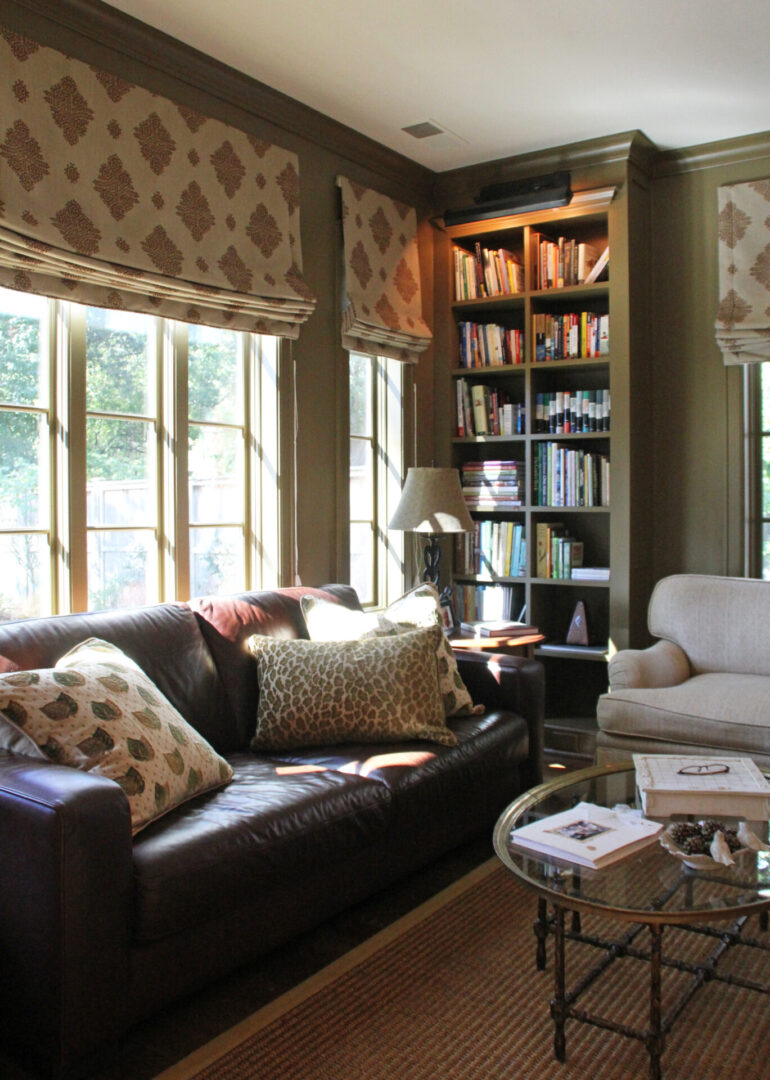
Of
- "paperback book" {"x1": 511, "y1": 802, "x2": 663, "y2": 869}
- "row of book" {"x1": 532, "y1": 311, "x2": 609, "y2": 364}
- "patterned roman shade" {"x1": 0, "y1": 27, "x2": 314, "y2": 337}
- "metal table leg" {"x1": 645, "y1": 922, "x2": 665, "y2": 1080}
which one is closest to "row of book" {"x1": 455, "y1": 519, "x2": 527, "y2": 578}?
"row of book" {"x1": 532, "y1": 311, "x2": 609, "y2": 364}

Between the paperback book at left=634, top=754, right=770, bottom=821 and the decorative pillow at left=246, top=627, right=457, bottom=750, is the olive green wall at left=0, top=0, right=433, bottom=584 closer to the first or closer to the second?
the decorative pillow at left=246, top=627, right=457, bottom=750

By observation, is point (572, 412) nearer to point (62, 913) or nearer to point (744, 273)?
point (744, 273)

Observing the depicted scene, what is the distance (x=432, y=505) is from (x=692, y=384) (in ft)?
4.69

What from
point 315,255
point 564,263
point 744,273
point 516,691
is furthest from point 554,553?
point 315,255

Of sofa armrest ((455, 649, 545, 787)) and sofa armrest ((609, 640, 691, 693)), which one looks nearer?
sofa armrest ((455, 649, 545, 787))

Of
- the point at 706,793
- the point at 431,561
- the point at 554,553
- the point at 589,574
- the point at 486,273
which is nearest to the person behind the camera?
the point at 706,793

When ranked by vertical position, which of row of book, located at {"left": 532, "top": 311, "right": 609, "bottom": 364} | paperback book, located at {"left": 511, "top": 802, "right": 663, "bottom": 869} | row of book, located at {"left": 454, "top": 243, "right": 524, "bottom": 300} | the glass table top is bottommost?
the glass table top

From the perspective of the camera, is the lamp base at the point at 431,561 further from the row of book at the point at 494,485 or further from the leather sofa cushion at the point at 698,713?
the leather sofa cushion at the point at 698,713

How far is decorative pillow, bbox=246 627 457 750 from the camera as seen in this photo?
9.59ft

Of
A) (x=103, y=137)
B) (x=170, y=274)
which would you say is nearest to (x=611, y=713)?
(x=170, y=274)

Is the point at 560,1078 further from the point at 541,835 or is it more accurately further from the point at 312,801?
the point at 312,801

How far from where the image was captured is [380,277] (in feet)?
14.2

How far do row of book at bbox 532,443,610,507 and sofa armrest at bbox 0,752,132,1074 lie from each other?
2.94m

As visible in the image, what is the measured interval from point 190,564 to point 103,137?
1.47 metres
